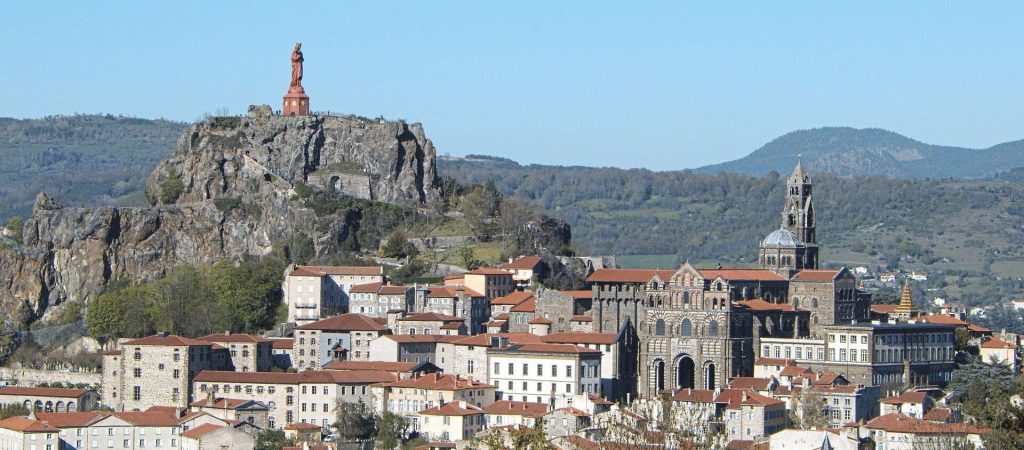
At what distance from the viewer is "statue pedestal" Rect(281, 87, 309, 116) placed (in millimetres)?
122938

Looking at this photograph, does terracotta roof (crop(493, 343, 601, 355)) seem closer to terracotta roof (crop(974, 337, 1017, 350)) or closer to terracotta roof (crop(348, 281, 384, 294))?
terracotta roof (crop(348, 281, 384, 294))

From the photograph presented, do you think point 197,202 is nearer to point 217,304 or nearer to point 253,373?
point 217,304

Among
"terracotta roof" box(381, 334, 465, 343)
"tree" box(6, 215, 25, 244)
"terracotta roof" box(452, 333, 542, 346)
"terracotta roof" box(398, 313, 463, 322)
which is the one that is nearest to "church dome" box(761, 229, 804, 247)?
"terracotta roof" box(452, 333, 542, 346)

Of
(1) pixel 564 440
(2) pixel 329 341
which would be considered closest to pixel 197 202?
(2) pixel 329 341

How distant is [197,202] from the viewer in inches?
4601

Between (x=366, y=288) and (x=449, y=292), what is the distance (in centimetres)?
557

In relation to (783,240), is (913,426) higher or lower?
lower

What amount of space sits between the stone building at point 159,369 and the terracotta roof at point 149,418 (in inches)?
122

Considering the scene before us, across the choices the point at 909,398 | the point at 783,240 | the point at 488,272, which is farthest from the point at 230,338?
the point at 909,398

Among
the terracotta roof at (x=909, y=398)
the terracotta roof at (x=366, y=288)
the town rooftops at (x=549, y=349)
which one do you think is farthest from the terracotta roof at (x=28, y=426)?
the terracotta roof at (x=909, y=398)

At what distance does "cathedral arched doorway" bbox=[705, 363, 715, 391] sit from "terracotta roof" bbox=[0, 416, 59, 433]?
28643mm

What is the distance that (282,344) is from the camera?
93938mm

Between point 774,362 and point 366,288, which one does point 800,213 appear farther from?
point 366,288

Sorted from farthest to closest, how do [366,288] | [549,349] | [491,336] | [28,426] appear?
[366,288] → [491,336] → [549,349] → [28,426]
